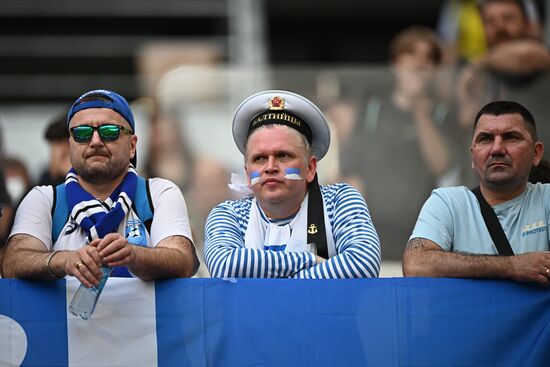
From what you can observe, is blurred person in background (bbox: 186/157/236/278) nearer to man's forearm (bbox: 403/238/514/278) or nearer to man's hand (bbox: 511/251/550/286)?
man's forearm (bbox: 403/238/514/278)

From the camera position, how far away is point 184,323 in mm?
5953

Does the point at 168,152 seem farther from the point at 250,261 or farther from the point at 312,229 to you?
the point at 250,261

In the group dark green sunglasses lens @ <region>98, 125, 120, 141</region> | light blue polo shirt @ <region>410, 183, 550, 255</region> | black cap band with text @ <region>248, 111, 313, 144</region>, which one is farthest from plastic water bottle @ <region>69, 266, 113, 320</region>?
light blue polo shirt @ <region>410, 183, 550, 255</region>

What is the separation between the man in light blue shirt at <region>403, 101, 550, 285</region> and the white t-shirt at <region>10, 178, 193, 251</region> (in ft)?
3.81

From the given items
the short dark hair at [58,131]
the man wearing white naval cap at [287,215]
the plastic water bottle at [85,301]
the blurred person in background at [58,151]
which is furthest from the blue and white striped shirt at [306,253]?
the short dark hair at [58,131]

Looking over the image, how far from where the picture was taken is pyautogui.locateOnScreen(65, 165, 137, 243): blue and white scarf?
6141 mm

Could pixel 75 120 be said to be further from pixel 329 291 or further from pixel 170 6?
pixel 170 6

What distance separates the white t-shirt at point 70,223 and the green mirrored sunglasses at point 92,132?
12.7 inches

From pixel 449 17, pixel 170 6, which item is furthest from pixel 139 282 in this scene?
pixel 170 6

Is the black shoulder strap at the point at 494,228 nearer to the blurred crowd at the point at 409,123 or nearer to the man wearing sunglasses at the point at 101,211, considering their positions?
the man wearing sunglasses at the point at 101,211

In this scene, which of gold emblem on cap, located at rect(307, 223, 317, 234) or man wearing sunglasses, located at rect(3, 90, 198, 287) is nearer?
man wearing sunglasses, located at rect(3, 90, 198, 287)

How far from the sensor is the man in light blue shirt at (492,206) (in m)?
6.25

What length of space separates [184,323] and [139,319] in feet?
0.71

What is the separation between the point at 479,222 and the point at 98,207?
192 centimetres
